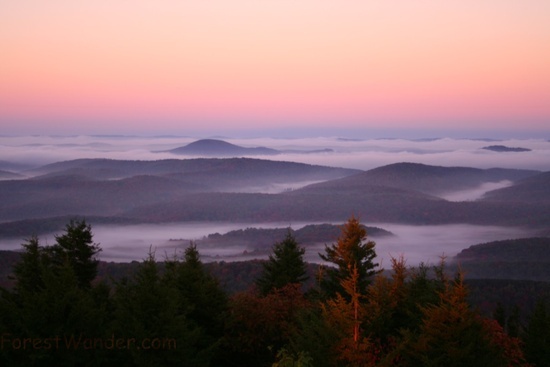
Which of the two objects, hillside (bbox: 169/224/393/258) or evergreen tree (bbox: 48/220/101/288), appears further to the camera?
hillside (bbox: 169/224/393/258)

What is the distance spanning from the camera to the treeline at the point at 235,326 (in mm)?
17312

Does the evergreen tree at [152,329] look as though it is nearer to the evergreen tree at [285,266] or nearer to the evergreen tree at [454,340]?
the evergreen tree at [454,340]

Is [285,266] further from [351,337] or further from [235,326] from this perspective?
[351,337]

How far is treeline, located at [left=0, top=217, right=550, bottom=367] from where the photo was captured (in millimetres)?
17312

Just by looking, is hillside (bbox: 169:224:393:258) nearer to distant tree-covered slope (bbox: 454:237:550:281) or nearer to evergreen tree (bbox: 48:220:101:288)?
distant tree-covered slope (bbox: 454:237:550:281)

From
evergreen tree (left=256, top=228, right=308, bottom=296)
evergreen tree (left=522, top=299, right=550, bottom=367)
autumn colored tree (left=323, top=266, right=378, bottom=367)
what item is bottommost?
evergreen tree (left=522, top=299, right=550, bottom=367)

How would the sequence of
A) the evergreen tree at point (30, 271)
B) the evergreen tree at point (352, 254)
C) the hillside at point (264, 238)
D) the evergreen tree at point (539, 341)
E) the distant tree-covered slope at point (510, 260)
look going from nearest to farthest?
the evergreen tree at point (30, 271) → the evergreen tree at point (352, 254) → the evergreen tree at point (539, 341) → the distant tree-covered slope at point (510, 260) → the hillside at point (264, 238)

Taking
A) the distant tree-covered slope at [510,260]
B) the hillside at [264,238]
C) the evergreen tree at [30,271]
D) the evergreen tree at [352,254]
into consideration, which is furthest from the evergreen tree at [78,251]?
the hillside at [264,238]

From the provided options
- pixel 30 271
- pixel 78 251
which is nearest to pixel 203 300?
pixel 30 271

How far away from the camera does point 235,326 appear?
970 inches

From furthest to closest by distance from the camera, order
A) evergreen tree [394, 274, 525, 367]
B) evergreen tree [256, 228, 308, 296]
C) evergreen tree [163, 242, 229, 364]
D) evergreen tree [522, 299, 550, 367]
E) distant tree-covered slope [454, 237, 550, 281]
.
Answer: distant tree-covered slope [454, 237, 550, 281], evergreen tree [256, 228, 308, 296], evergreen tree [522, 299, 550, 367], evergreen tree [163, 242, 229, 364], evergreen tree [394, 274, 525, 367]

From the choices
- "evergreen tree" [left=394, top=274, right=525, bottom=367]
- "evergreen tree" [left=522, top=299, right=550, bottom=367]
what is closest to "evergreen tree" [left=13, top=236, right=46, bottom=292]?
"evergreen tree" [left=394, top=274, right=525, bottom=367]

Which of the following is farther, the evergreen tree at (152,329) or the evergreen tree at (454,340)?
the evergreen tree at (152,329)

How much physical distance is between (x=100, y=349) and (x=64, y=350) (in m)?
1.22
